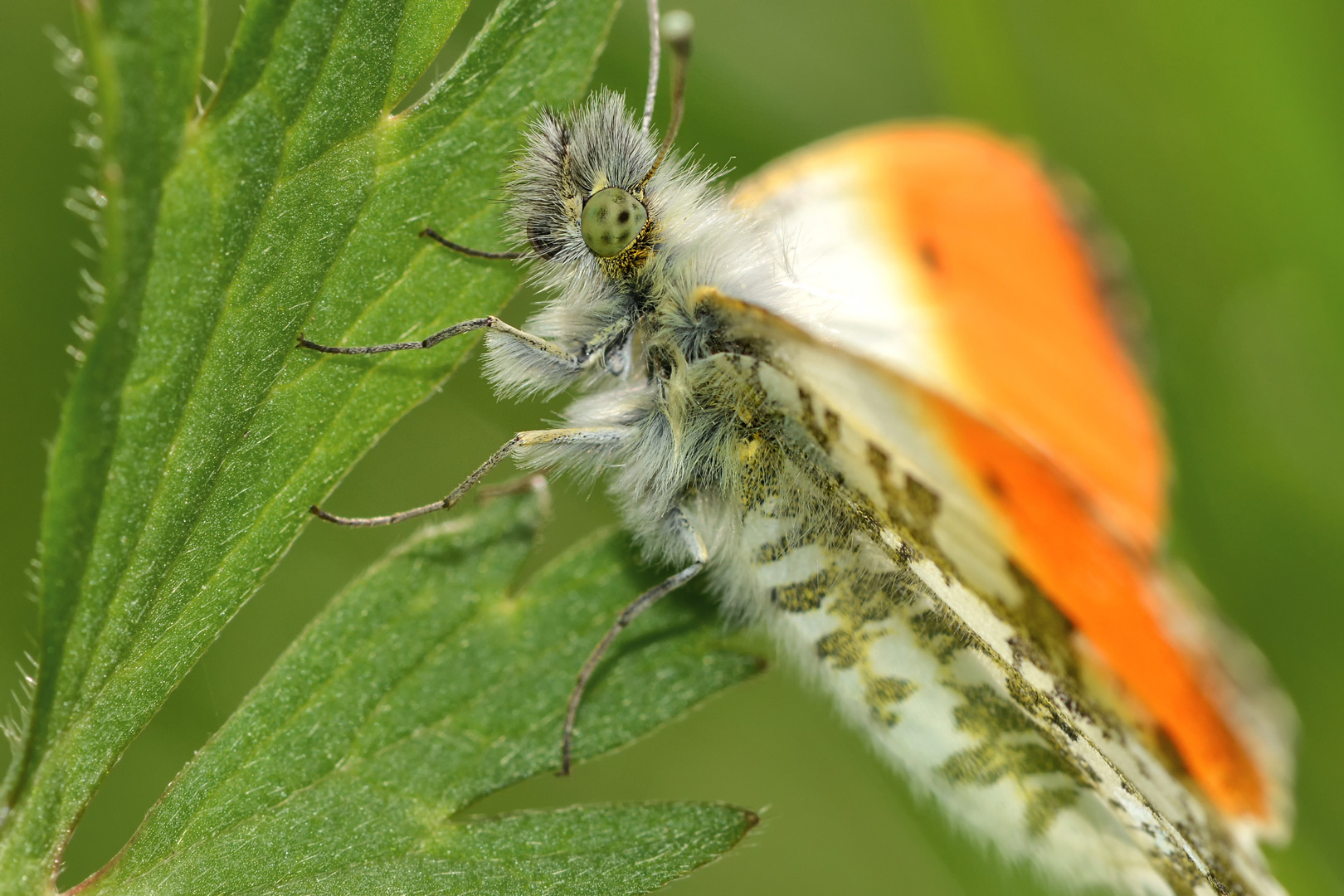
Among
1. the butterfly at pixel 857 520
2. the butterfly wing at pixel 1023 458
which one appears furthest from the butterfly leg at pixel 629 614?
the butterfly wing at pixel 1023 458

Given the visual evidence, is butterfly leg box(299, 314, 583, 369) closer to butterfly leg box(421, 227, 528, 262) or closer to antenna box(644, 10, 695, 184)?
butterfly leg box(421, 227, 528, 262)

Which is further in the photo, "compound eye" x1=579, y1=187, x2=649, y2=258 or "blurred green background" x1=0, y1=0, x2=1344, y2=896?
"blurred green background" x1=0, y1=0, x2=1344, y2=896

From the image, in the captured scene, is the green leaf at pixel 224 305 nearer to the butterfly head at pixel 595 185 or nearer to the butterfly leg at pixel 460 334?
the butterfly leg at pixel 460 334

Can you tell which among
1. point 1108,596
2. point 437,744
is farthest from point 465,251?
point 1108,596

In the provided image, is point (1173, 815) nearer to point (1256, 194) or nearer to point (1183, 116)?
point (1256, 194)

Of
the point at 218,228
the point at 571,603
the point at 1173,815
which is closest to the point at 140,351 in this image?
the point at 218,228

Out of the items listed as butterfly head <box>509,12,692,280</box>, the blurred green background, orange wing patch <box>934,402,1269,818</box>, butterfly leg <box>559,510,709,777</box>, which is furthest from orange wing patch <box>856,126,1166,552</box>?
butterfly leg <box>559,510,709,777</box>
